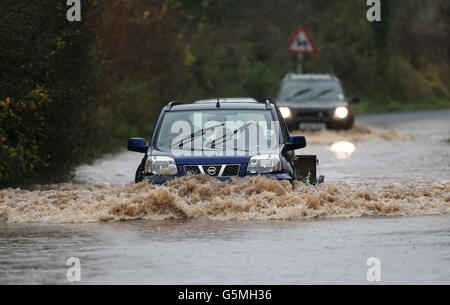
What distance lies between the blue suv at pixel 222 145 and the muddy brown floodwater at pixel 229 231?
8.0 inches

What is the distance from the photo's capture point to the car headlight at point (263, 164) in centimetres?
1502

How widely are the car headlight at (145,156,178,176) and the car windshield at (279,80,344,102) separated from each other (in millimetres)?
18499

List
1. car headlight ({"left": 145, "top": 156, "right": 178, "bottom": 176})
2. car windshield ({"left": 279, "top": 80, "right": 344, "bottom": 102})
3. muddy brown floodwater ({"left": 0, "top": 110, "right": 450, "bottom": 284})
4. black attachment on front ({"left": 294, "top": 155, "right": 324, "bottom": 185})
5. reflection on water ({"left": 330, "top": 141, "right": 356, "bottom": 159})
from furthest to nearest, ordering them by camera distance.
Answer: car windshield ({"left": 279, "top": 80, "right": 344, "bottom": 102}) → reflection on water ({"left": 330, "top": 141, "right": 356, "bottom": 159}) → black attachment on front ({"left": 294, "top": 155, "right": 324, "bottom": 185}) → car headlight ({"left": 145, "top": 156, "right": 178, "bottom": 176}) → muddy brown floodwater ({"left": 0, "top": 110, "right": 450, "bottom": 284})

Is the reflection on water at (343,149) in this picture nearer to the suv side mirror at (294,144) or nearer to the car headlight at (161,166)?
the suv side mirror at (294,144)

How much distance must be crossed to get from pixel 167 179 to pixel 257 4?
41.1 meters

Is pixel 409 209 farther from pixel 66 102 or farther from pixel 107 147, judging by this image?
pixel 107 147

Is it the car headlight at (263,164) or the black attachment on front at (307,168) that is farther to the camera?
the black attachment on front at (307,168)

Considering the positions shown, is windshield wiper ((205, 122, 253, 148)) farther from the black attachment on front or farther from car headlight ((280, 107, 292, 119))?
car headlight ((280, 107, 292, 119))

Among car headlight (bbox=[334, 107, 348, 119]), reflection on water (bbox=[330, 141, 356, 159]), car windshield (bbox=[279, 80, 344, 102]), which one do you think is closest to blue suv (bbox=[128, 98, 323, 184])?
reflection on water (bbox=[330, 141, 356, 159])

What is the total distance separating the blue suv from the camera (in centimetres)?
1499

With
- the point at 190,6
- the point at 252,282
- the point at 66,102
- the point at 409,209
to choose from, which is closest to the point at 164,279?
the point at 252,282

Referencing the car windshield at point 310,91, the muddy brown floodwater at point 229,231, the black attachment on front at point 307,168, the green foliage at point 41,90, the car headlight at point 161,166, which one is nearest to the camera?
the muddy brown floodwater at point 229,231

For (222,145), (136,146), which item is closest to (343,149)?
(222,145)

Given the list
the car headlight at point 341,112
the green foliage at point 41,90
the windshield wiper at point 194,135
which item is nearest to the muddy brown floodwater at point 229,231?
the green foliage at point 41,90
